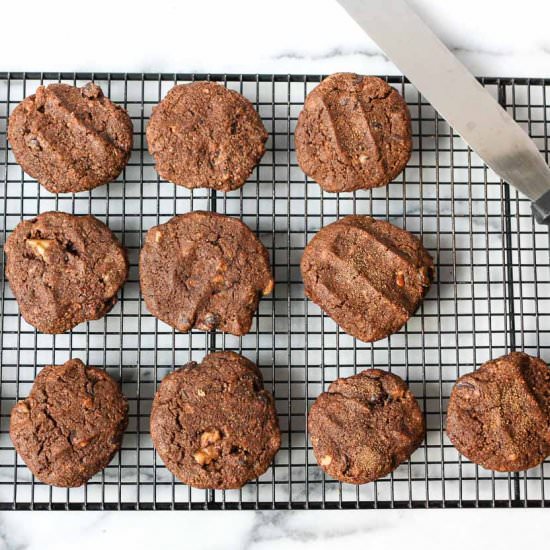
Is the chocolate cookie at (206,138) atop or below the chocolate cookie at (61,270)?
atop

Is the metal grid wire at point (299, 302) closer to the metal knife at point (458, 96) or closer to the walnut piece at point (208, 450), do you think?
the metal knife at point (458, 96)

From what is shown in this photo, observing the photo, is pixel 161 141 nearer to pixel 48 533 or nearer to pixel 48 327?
pixel 48 327

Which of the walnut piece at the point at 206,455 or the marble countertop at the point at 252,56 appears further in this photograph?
the marble countertop at the point at 252,56

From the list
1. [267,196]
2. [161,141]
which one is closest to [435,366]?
[267,196]

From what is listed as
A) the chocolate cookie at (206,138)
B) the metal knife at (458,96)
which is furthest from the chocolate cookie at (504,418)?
the chocolate cookie at (206,138)

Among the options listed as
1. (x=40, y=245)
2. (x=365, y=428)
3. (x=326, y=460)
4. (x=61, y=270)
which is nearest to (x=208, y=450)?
(x=326, y=460)

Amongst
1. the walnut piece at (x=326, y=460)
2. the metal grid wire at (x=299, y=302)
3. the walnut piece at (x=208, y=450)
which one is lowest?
the walnut piece at (x=326, y=460)

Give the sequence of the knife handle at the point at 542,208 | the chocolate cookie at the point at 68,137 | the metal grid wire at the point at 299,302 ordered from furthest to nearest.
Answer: the metal grid wire at the point at 299,302, the chocolate cookie at the point at 68,137, the knife handle at the point at 542,208

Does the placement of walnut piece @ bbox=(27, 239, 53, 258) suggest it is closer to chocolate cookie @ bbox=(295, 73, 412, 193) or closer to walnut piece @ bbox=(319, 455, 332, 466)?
chocolate cookie @ bbox=(295, 73, 412, 193)
